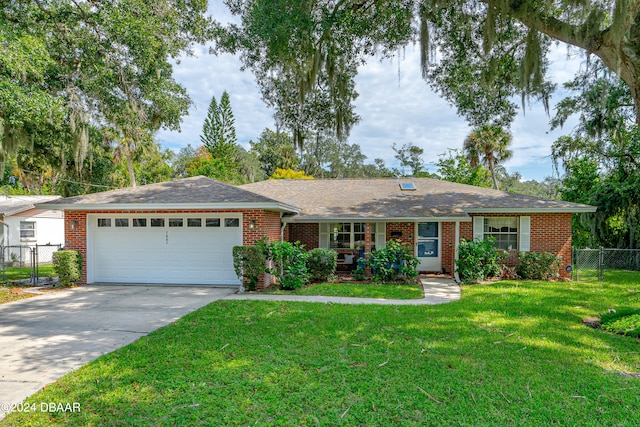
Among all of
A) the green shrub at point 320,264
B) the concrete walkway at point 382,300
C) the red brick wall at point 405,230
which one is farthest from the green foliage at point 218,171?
the concrete walkway at point 382,300

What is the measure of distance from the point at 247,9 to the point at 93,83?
379 centimetres

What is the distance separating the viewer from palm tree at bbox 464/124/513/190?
22.9 meters

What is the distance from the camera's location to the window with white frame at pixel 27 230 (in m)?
16.5

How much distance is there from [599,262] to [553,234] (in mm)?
1561

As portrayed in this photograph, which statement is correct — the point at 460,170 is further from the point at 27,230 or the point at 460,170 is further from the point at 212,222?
the point at 27,230

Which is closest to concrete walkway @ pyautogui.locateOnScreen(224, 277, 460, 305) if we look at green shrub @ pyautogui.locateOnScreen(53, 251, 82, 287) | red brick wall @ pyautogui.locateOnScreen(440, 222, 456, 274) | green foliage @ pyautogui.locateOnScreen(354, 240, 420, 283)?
green foliage @ pyautogui.locateOnScreen(354, 240, 420, 283)

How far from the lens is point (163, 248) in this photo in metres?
9.89

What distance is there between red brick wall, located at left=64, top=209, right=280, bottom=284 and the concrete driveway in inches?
53.6

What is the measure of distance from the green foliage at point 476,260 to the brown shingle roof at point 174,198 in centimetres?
543

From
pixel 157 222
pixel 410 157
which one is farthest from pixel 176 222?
pixel 410 157

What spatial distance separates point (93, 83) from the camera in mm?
7676

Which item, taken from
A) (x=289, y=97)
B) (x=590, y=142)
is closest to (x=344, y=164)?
(x=590, y=142)

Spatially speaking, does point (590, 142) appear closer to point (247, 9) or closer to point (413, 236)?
point (413, 236)

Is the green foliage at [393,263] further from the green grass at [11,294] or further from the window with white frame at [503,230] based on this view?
the green grass at [11,294]
